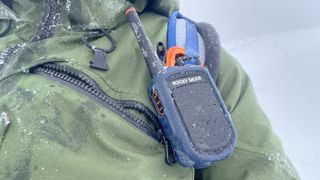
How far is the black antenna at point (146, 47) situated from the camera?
2.25 feet

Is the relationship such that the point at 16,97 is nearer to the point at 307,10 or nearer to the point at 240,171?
the point at 240,171

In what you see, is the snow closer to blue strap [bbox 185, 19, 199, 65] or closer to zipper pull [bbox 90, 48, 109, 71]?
blue strap [bbox 185, 19, 199, 65]

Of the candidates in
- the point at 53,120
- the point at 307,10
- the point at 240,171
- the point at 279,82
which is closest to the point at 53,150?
the point at 53,120

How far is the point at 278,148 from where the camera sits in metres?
0.78

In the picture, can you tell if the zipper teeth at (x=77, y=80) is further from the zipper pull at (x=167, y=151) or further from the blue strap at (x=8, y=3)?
the blue strap at (x=8, y=3)

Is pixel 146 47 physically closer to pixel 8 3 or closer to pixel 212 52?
pixel 212 52

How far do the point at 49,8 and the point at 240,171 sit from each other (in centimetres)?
37

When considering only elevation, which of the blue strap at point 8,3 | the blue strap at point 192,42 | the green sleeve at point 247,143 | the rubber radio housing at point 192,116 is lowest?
the green sleeve at point 247,143

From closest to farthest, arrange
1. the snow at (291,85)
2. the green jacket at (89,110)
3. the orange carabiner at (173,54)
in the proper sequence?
the green jacket at (89,110), the orange carabiner at (173,54), the snow at (291,85)

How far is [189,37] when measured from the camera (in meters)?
0.76

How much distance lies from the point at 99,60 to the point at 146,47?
7cm

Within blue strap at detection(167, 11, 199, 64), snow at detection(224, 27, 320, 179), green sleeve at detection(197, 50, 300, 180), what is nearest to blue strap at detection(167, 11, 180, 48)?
blue strap at detection(167, 11, 199, 64)

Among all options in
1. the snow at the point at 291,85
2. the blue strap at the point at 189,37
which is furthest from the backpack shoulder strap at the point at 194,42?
the snow at the point at 291,85

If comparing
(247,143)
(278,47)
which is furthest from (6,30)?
(278,47)
